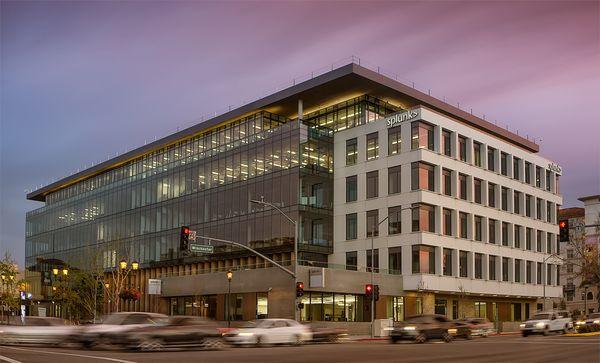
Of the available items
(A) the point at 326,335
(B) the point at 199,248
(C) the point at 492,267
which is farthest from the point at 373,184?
(A) the point at 326,335

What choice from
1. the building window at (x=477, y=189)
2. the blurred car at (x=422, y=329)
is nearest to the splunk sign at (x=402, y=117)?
the building window at (x=477, y=189)

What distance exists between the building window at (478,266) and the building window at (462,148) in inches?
403

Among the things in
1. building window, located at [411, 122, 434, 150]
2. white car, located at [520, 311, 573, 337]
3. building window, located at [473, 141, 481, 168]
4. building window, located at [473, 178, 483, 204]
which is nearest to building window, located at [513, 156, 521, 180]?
building window, located at [473, 141, 481, 168]

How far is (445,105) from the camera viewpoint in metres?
77.1

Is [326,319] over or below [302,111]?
below

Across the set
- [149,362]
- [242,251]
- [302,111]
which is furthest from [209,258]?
[149,362]

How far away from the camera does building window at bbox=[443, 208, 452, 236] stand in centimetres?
6826

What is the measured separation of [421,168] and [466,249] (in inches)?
426

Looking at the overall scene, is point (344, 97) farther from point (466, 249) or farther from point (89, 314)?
point (89, 314)

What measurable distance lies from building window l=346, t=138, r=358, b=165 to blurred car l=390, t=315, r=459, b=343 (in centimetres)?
3411

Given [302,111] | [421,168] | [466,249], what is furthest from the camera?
[302,111]

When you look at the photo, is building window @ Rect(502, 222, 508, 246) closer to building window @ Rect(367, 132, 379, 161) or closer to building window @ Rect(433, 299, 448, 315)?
building window @ Rect(433, 299, 448, 315)

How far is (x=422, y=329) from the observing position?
38.0 meters

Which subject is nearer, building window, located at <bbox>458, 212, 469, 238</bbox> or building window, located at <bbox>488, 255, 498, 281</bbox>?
building window, located at <bbox>458, 212, 469, 238</bbox>
